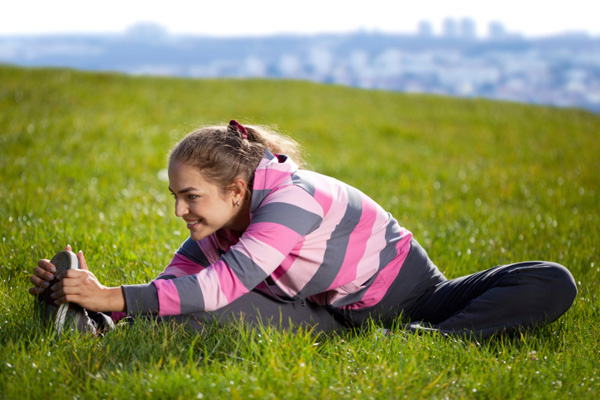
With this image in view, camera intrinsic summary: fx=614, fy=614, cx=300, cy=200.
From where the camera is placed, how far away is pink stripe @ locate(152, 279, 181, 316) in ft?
8.35

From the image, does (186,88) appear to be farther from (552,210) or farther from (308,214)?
(308,214)

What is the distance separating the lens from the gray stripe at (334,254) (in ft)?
9.61

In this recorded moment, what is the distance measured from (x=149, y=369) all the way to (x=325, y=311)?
1.06 metres

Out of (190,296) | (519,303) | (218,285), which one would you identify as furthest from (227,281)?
(519,303)

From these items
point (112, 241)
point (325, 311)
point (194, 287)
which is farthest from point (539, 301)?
point (112, 241)

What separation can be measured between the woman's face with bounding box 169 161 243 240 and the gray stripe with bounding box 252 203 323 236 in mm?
189

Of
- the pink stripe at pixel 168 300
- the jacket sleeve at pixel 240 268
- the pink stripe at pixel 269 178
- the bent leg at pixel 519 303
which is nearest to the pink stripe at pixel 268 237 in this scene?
the jacket sleeve at pixel 240 268

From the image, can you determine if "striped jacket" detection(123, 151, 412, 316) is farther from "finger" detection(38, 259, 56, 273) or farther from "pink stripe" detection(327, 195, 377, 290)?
"finger" detection(38, 259, 56, 273)

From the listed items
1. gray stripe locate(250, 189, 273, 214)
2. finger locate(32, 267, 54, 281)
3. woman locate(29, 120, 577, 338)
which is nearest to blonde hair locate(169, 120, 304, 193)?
woman locate(29, 120, 577, 338)

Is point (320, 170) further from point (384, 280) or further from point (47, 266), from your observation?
point (47, 266)

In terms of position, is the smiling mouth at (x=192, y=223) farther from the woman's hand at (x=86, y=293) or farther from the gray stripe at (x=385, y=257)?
the gray stripe at (x=385, y=257)

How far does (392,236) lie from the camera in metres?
3.19

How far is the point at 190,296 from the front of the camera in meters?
2.54

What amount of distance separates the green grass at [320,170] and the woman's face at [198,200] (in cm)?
48
